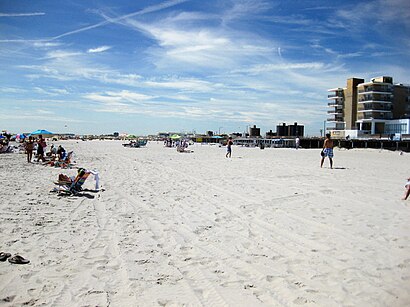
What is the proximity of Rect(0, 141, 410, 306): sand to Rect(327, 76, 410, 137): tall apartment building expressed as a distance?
66.5m

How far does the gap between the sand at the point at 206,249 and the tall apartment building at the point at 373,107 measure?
6651cm

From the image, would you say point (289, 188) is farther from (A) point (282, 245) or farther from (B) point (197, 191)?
(A) point (282, 245)

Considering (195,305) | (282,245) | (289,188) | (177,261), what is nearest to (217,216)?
(282,245)

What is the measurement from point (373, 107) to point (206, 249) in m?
72.5

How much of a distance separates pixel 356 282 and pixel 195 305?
179 centimetres

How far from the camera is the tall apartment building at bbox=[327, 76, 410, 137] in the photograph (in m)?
67.6

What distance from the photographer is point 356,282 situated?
11.7ft

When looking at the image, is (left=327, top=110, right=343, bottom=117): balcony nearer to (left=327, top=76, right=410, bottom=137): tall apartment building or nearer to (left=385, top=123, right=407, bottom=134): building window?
(left=327, top=76, right=410, bottom=137): tall apartment building

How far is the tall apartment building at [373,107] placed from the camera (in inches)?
2660

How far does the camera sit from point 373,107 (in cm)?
6744

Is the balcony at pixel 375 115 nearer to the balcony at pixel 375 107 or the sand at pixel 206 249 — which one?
the balcony at pixel 375 107

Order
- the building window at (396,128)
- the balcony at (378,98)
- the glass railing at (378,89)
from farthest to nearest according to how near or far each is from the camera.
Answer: the glass railing at (378,89)
the balcony at (378,98)
the building window at (396,128)

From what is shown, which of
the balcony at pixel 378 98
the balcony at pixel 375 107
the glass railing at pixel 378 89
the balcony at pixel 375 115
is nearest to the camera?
the balcony at pixel 375 107

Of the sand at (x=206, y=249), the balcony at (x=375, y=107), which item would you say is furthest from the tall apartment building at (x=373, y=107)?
the sand at (x=206, y=249)
